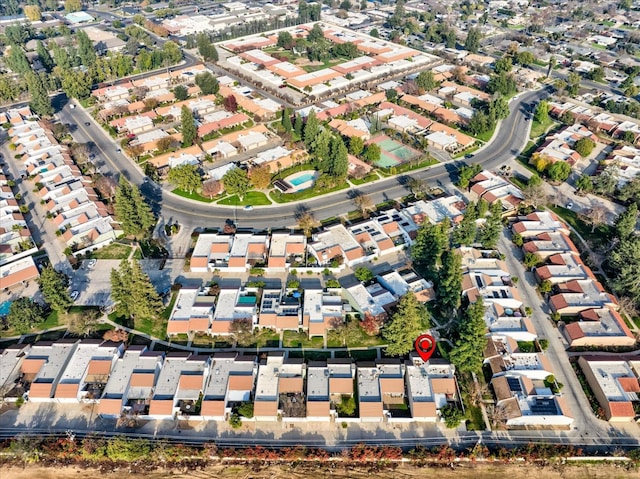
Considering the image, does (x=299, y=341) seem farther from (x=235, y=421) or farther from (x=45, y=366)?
(x=45, y=366)

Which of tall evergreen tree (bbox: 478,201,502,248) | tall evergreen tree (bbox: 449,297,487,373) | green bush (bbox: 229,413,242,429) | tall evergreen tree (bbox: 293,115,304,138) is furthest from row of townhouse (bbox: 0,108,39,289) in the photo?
tall evergreen tree (bbox: 478,201,502,248)

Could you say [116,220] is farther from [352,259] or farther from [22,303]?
[352,259]

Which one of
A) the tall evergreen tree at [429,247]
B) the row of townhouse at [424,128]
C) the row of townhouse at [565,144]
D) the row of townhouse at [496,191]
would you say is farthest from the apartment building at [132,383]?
the row of townhouse at [565,144]

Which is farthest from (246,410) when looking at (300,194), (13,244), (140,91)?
(140,91)

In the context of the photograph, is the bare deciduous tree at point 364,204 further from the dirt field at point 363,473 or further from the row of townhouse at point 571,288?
the dirt field at point 363,473

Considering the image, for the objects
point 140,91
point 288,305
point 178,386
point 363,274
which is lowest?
point 178,386

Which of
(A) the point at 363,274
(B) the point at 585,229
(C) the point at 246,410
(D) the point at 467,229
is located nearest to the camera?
(C) the point at 246,410

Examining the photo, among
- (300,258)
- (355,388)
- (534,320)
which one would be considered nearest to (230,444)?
(355,388)
